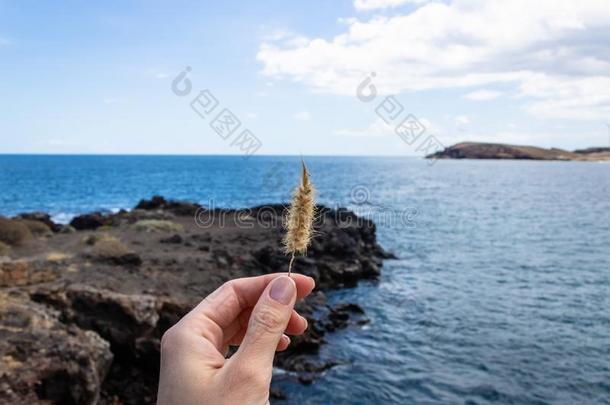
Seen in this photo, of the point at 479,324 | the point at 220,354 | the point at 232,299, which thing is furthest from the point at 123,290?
the point at 220,354

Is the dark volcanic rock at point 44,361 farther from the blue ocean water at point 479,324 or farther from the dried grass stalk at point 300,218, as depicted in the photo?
the dried grass stalk at point 300,218

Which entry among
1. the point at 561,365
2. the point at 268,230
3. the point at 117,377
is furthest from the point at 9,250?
the point at 561,365

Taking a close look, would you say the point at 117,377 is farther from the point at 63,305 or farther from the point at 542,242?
the point at 542,242

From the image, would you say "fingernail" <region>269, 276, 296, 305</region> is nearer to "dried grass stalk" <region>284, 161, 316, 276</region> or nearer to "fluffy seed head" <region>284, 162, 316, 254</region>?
"dried grass stalk" <region>284, 161, 316, 276</region>

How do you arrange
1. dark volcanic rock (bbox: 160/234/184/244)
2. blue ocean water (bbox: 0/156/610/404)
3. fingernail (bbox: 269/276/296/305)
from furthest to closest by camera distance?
dark volcanic rock (bbox: 160/234/184/244), blue ocean water (bbox: 0/156/610/404), fingernail (bbox: 269/276/296/305)

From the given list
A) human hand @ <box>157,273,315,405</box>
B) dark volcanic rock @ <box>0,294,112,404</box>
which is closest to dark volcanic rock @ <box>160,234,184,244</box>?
dark volcanic rock @ <box>0,294,112,404</box>

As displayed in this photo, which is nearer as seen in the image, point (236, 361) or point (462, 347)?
point (236, 361)
